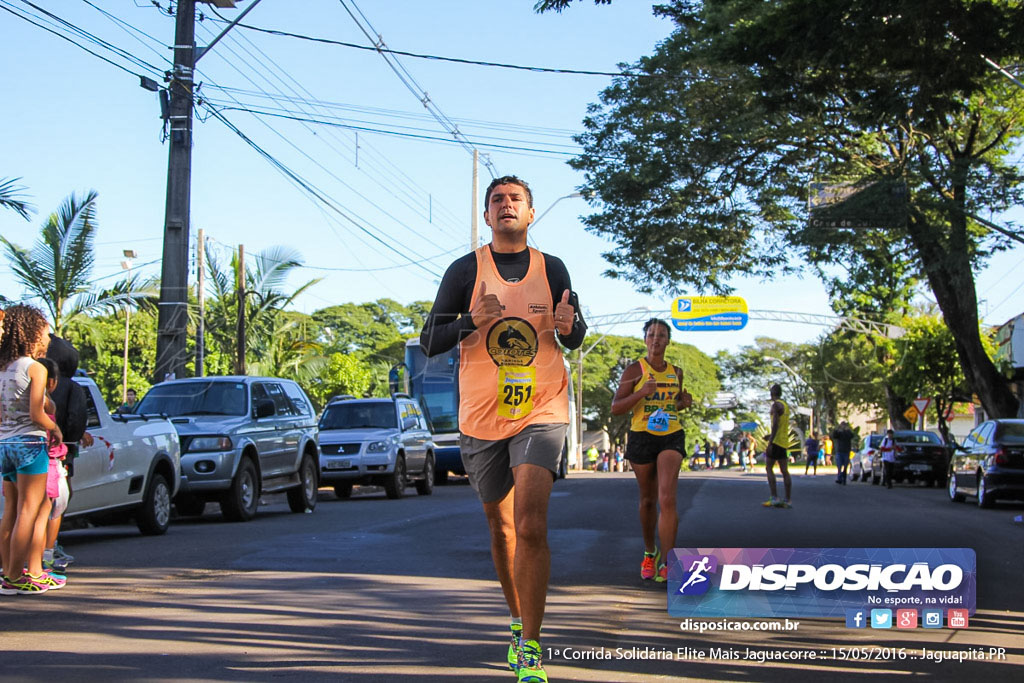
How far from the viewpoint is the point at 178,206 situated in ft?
57.7

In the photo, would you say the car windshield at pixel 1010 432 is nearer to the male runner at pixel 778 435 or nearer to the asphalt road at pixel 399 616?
the male runner at pixel 778 435

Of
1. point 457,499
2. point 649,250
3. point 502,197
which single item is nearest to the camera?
point 502,197

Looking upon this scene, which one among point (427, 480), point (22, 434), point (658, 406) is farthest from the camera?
point (427, 480)

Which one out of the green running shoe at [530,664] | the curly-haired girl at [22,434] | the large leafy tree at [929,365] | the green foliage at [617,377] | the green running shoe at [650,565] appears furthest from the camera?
the green foliage at [617,377]

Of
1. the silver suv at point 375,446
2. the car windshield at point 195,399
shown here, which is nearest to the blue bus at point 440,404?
the silver suv at point 375,446

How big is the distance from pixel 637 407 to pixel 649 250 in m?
18.2

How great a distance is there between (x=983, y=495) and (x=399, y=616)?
15245mm

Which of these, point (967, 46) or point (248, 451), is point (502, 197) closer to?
point (967, 46)

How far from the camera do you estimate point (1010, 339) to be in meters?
36.6

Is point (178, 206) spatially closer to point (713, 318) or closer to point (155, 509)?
point (155, 509)

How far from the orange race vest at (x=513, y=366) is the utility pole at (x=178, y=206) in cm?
1322

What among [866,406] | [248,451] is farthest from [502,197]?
[866,406]

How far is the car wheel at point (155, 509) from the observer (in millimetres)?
12352

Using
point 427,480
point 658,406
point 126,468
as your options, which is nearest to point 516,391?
point 658,406
